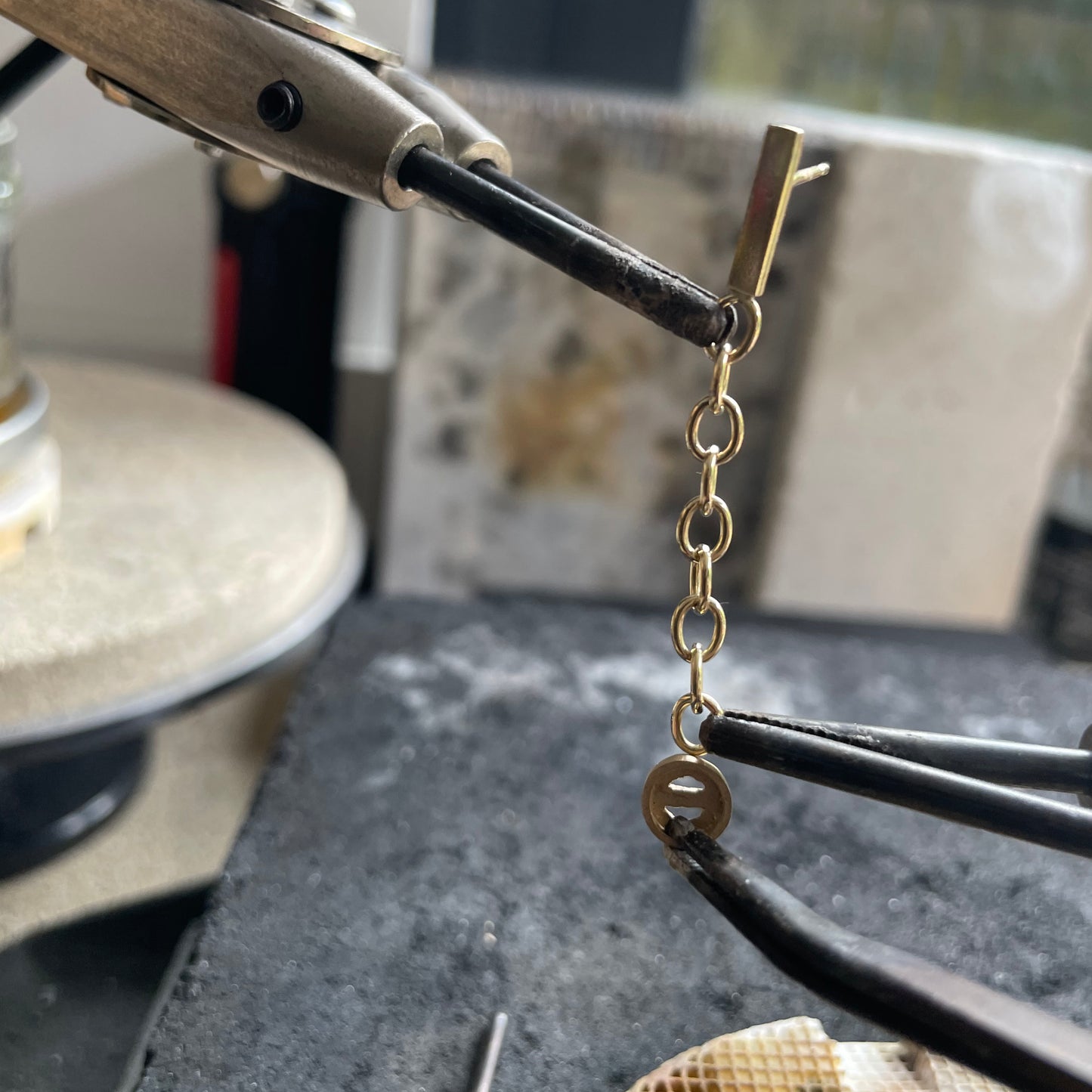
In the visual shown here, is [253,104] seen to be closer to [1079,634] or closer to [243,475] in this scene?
[243,475]

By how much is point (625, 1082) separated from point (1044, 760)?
291 millimetres

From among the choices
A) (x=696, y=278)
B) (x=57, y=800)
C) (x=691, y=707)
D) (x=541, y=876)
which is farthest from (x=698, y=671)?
(x=696, y=278)

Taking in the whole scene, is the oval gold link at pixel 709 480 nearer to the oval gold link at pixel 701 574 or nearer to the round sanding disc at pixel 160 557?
the oval gold link at pixel 701 574

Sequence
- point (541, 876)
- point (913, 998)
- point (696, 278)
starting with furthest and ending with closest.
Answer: point (696, 278), point (541, 876), point (913, 998)

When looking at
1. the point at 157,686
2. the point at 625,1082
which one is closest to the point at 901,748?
the point at 625,1082

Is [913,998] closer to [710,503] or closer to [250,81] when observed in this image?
[710,503]

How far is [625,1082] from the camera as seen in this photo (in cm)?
58

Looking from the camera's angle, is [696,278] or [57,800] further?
[696,278]

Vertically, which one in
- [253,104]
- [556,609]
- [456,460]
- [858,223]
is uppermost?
[253,104]

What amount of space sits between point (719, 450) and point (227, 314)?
865mm

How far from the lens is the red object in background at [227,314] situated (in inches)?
44.1

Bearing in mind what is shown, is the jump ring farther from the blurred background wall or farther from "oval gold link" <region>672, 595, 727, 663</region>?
the blurred background wall

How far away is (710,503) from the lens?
39cm

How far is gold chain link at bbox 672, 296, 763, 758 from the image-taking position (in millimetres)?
374
